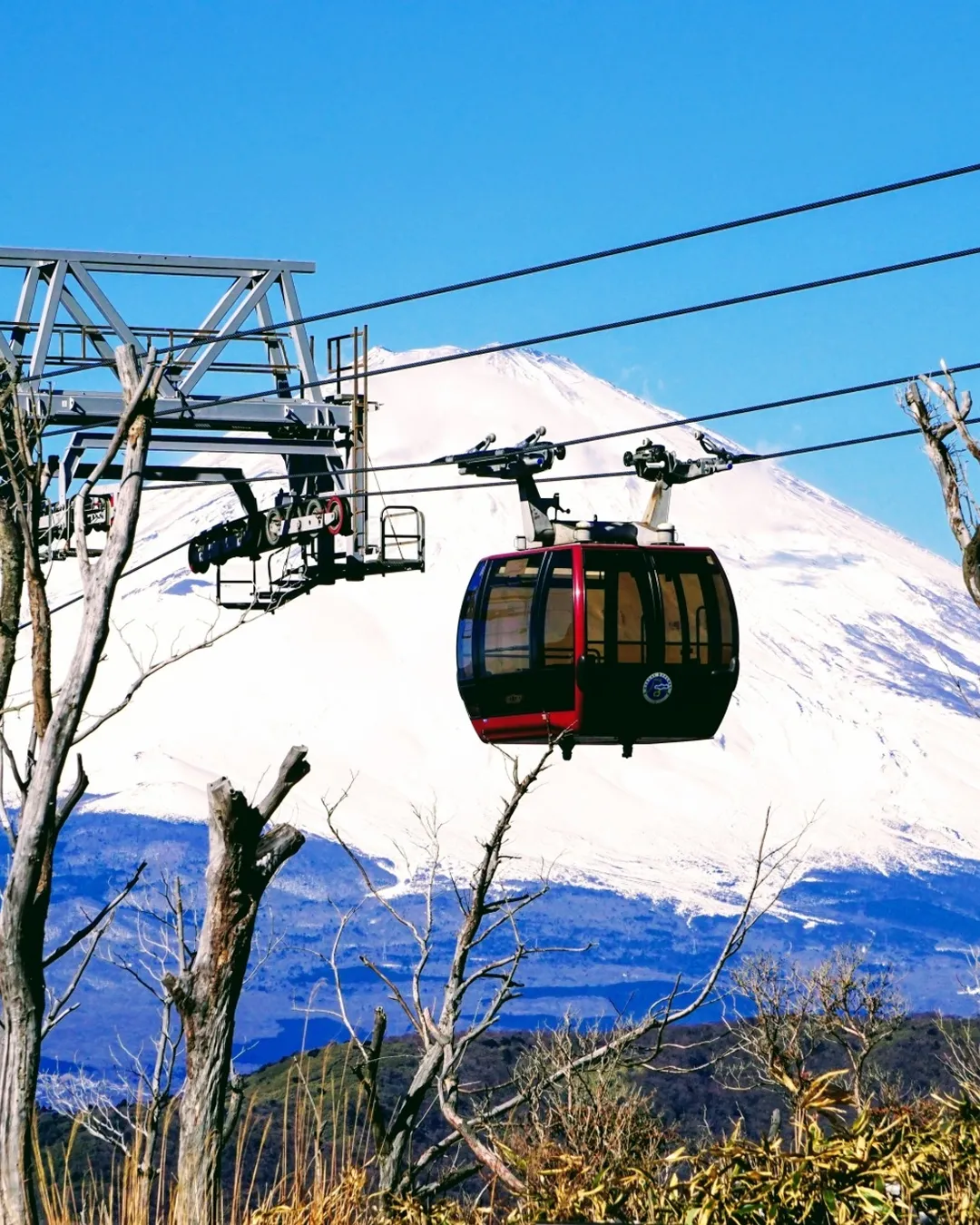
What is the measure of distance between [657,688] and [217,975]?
459 inches

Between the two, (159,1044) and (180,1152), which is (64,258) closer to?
(159,1044)

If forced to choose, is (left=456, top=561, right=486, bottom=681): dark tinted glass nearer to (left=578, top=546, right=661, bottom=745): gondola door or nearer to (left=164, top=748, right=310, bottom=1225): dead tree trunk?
(left=578, top=546, right=661, bottom=745): gondola door

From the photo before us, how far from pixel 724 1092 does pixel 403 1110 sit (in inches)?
4513

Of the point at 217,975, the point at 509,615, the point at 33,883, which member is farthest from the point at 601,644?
the point at 217,975

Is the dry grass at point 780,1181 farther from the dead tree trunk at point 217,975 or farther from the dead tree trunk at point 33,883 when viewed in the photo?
the dead tree trunk at point 33,883

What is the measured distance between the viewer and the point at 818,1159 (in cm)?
532

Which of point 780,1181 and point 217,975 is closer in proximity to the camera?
point 780,1181

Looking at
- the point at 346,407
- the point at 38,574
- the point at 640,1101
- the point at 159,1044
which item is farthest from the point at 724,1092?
the point at 38,574

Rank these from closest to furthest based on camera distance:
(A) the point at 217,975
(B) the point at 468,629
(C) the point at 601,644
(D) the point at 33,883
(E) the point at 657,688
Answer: (A) the point at 217,975
(D) the point at 33,883
(C) the point at 601,644
(E) the point at 657,688
(B) the point at 468,629

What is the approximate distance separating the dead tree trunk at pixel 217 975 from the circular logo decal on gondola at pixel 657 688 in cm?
1124

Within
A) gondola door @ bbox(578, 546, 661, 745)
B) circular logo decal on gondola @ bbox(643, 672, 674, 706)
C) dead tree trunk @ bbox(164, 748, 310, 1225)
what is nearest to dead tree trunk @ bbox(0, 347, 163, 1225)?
dead tree trunk @ bbox(164, 748, 310, 1225)

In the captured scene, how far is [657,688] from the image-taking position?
61.4 feet

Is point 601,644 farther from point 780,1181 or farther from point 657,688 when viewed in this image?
point 780,1181

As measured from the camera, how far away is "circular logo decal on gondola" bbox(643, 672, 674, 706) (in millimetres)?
18625
